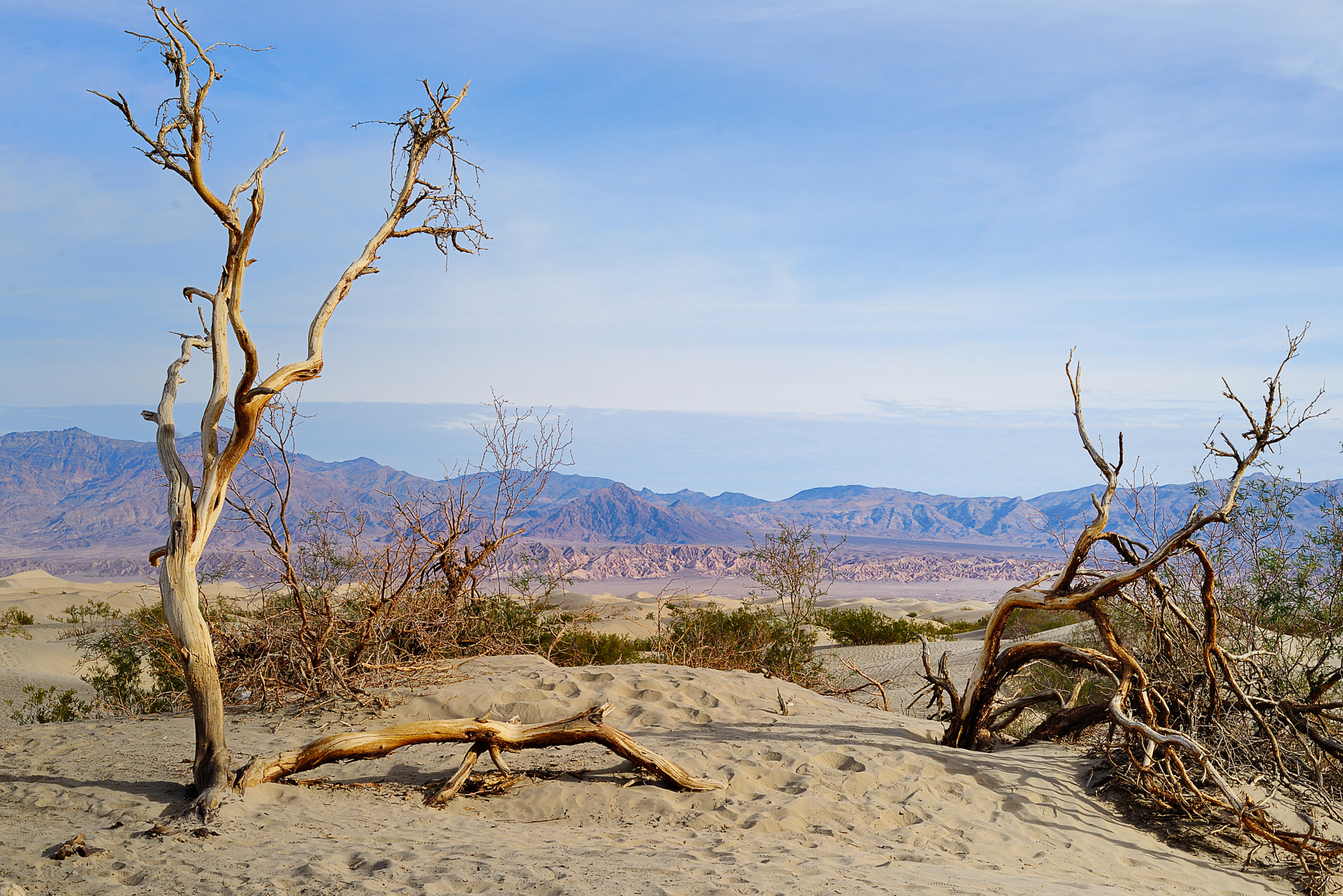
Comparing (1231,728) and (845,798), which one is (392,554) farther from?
(1231,728)

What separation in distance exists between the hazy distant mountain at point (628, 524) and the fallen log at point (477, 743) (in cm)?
11233

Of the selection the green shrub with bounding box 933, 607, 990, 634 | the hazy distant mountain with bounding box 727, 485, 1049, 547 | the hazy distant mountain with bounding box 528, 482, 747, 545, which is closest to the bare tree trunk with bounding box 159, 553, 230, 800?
the green shrub with bounding box 933, 607, 990, 634

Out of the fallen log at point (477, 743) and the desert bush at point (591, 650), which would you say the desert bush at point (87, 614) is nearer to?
the desert bush at point (591, 650)

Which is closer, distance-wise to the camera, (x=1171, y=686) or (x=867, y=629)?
(x=1171, y=686)

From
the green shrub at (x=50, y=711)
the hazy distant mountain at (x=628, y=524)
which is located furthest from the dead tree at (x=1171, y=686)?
the hazy distant mountain at (x=628, y=524)

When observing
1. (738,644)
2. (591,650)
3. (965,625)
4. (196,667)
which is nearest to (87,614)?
(591,650)

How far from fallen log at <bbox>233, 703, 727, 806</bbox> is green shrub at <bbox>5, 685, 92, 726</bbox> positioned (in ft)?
A: 16.5

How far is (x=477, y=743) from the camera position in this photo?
6.26m

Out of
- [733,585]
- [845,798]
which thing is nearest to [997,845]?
[845,798]

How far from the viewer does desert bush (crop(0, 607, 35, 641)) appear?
18406mm

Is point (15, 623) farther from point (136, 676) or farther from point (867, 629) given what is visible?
point (867, 629)

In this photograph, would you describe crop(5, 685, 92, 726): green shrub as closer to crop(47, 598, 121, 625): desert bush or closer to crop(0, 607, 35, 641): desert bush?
crop(0, 607, 35, 641): desert bush

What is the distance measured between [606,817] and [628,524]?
124357mm

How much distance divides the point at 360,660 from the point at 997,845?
5.81 meters
